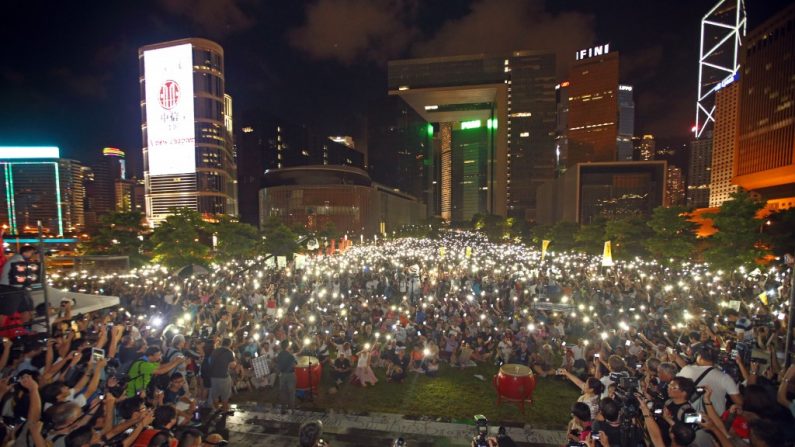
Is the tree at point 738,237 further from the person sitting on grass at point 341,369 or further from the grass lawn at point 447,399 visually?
the person sitting on grass at point 341,369

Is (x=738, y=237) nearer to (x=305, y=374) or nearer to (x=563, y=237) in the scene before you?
(x=305, y=374)

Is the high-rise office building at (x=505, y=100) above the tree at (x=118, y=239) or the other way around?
above

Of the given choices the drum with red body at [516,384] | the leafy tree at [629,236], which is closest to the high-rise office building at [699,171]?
the leafy tree at [629,236]

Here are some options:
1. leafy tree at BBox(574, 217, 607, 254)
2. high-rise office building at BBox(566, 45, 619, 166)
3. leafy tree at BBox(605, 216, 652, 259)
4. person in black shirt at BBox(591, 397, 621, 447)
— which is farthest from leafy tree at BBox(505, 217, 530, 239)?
person in black shirt at BBox(591, 397, 621, 447)

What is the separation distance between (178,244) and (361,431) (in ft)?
83.1

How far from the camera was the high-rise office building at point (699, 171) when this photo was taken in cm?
18050

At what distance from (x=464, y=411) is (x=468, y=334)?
12.0 feet

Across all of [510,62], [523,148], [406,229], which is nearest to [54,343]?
[406,229]

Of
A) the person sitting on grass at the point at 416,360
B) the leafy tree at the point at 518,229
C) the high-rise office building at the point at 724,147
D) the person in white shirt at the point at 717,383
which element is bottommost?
the leafy tree at the point at 518,229

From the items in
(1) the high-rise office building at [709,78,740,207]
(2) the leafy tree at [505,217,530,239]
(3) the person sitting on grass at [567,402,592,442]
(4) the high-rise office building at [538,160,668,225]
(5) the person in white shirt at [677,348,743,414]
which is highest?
(1) the high-rise office building at [709,78,740,207]

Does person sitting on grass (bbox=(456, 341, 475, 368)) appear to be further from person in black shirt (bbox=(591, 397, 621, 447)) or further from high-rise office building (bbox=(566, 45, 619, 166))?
high-rise office building (bbox=(566, 45, 619, 166))

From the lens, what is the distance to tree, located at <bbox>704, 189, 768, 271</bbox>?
21000 millimetres

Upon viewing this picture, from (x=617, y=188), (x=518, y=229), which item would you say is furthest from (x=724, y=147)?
(x=518, y=229)

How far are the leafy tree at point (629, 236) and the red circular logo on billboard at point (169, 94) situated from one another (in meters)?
79.5
